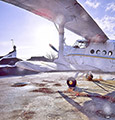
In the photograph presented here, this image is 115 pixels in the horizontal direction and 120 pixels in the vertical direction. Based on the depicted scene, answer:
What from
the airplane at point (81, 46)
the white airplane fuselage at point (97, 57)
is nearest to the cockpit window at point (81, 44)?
the airplane at point (81, 46)

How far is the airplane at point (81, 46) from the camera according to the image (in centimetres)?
308

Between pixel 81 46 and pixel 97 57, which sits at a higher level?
pixel 81 46

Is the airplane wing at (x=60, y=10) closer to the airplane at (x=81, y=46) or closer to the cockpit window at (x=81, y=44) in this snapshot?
the airplane at (x=81, y=46)

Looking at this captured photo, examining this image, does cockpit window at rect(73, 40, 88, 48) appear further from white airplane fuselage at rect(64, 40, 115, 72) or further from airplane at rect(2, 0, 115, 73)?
white airplane fuselage at rect(64, 40, 115, 72)

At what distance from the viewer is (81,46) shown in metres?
4.58

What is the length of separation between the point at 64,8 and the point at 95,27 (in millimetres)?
1690

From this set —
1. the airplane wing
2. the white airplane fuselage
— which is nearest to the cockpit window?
the white airplane fuselage

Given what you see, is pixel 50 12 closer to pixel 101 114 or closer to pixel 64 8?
pixel 64 8

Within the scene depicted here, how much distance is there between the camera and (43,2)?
2.69 meters

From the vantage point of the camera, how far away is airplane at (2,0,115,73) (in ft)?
10.1

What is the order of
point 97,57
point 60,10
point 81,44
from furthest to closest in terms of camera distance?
point 81,44 → point 97,57 → point 60,10

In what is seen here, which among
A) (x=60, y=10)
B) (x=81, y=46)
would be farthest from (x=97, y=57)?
(x=60, y=10)

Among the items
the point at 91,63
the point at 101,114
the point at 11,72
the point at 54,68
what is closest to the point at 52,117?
the point at 101,114

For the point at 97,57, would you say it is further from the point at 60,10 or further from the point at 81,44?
the point at 60,10
